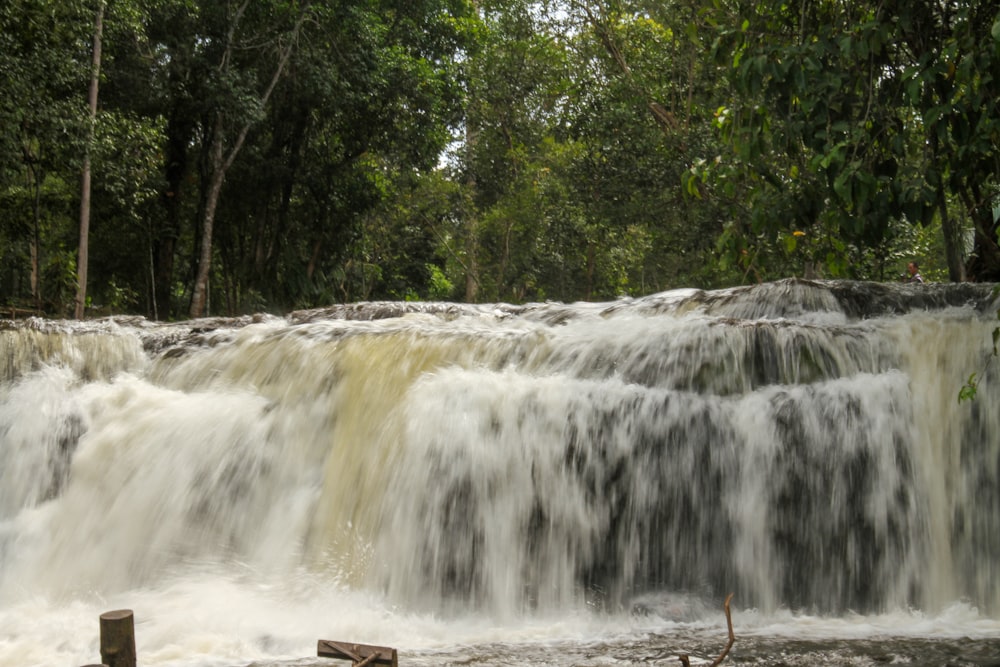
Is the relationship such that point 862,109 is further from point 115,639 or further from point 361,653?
point 115,639

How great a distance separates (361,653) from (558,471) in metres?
3.80

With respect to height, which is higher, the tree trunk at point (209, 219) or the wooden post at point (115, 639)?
the tree trunk at point (209, 219)

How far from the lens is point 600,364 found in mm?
7441

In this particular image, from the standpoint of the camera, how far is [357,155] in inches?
905

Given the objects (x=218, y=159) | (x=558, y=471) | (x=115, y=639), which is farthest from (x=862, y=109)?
(x=218, y=159)

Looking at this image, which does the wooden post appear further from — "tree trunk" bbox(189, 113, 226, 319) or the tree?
"tree trunk" bbox(189, 113, 226, 319)

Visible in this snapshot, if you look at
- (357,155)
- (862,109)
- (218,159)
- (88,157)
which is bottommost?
(862,109)

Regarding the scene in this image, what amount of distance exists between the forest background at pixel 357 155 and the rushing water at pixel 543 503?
2.70 meters

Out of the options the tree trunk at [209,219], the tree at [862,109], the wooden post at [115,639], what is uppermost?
the tree trunk at [209,219]

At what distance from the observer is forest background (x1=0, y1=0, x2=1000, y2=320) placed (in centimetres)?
1599

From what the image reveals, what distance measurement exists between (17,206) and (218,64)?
4.72m

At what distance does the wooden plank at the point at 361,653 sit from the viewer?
2938 millimetres

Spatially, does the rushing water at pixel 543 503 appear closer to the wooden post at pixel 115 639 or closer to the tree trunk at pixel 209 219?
the wooden post at pixel 115 639

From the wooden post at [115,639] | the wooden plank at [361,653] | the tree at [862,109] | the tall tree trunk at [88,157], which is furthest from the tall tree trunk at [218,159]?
the wooden plank at [361,653]
